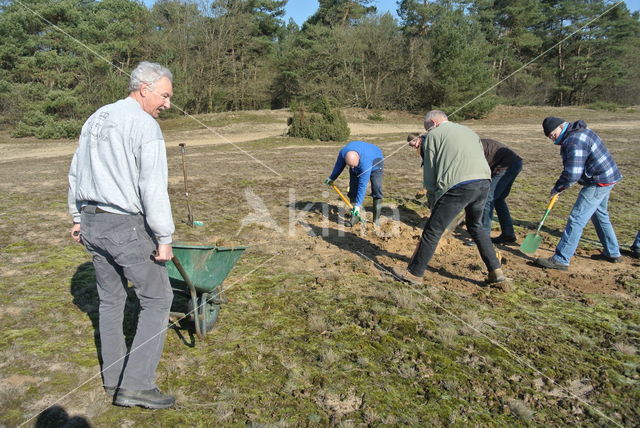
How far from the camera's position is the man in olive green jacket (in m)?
3.91

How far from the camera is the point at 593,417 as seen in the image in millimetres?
2545

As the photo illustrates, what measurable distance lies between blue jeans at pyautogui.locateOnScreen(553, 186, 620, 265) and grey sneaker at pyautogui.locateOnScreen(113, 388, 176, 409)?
4238mm

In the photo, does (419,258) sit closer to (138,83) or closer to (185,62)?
(138,83)

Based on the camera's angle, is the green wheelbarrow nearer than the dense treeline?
Yes

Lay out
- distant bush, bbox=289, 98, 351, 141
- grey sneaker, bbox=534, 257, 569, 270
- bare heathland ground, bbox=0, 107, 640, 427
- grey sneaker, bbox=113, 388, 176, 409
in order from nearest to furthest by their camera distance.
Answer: grey sneaker, bbox=113, 388, 176, 409 → bare heathland ground, bbox=0, 107, 640, 427 → grey sneaker, bbox=534, 257, 569, 270 → distant bush, bbox=289, 98, 351, 141

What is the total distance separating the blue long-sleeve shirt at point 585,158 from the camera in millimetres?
4441

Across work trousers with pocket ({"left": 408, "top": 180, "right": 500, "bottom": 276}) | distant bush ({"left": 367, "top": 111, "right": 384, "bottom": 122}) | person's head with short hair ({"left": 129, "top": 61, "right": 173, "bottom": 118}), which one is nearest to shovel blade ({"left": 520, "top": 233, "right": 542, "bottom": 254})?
work trousers with pocket ({"left": 408, "top": 180, "right": 500, "bottom": 276})

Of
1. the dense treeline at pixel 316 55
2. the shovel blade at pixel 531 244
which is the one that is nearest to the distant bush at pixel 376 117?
the dense treeline at pixel 316 55

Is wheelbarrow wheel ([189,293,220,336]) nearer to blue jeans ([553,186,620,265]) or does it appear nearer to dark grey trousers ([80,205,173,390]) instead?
dark grey trousers ([80,205,173,390])

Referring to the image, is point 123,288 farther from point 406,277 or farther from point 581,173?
point 581,173

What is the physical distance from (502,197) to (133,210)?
4.71m

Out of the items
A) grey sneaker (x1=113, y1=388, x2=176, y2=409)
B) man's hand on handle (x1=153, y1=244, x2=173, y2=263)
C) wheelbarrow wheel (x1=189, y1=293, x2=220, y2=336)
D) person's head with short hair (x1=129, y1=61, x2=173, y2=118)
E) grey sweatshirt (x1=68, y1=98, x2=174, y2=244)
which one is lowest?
grey sneaker (x1=113, y1=388, x2=176, y2=409)

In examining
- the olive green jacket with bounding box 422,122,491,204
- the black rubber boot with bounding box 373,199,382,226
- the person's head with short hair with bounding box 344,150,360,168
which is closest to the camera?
the olive green jacket with bounding box 422,122,491,204

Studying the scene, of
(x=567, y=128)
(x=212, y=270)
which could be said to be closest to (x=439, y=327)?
(x=212, y=270)
